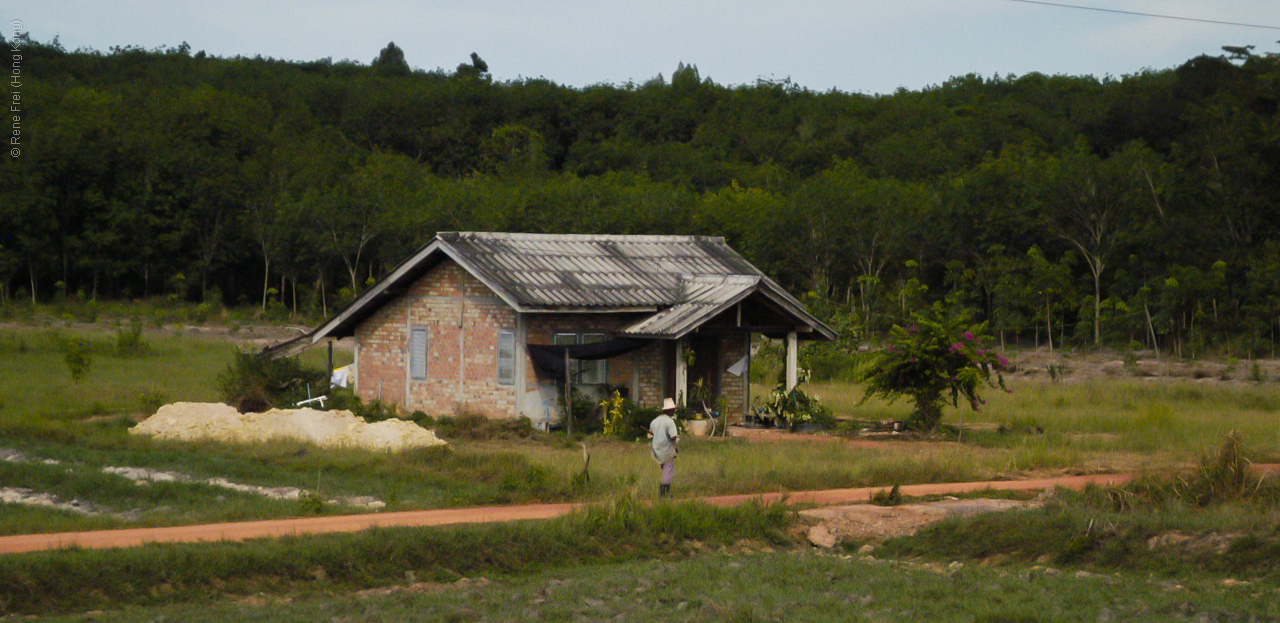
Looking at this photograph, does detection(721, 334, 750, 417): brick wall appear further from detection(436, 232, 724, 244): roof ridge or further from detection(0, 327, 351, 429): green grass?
detection(0, 327, 351, 429): green grass

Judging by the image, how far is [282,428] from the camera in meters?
23.6

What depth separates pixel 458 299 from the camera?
1079 inches

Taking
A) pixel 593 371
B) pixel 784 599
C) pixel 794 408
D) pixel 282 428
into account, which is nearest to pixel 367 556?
pixel 784 599

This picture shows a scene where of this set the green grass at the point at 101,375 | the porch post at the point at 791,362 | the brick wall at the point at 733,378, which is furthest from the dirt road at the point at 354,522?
the green grass at the point at 101,375

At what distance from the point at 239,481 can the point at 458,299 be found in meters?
9.30

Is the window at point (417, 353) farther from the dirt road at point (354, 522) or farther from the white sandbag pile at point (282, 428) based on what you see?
the dirt road at point (354, 522)

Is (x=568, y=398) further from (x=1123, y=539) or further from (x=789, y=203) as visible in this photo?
(x=789, y=203)

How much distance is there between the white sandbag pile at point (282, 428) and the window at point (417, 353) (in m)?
3.05

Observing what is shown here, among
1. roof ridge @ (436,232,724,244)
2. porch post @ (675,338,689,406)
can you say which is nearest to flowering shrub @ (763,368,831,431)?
porch post @ (675,338,689,406)

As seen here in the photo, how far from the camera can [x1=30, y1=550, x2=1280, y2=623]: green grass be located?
1118cm

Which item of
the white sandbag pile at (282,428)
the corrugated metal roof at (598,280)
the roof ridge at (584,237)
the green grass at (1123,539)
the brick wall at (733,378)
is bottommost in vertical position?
the green grass at (1123,539)

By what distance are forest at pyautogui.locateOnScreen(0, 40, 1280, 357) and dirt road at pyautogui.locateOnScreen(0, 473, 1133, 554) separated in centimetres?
2369

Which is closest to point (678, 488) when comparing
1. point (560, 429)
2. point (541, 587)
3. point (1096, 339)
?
point (541, 587)

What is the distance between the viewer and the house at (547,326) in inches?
1035
